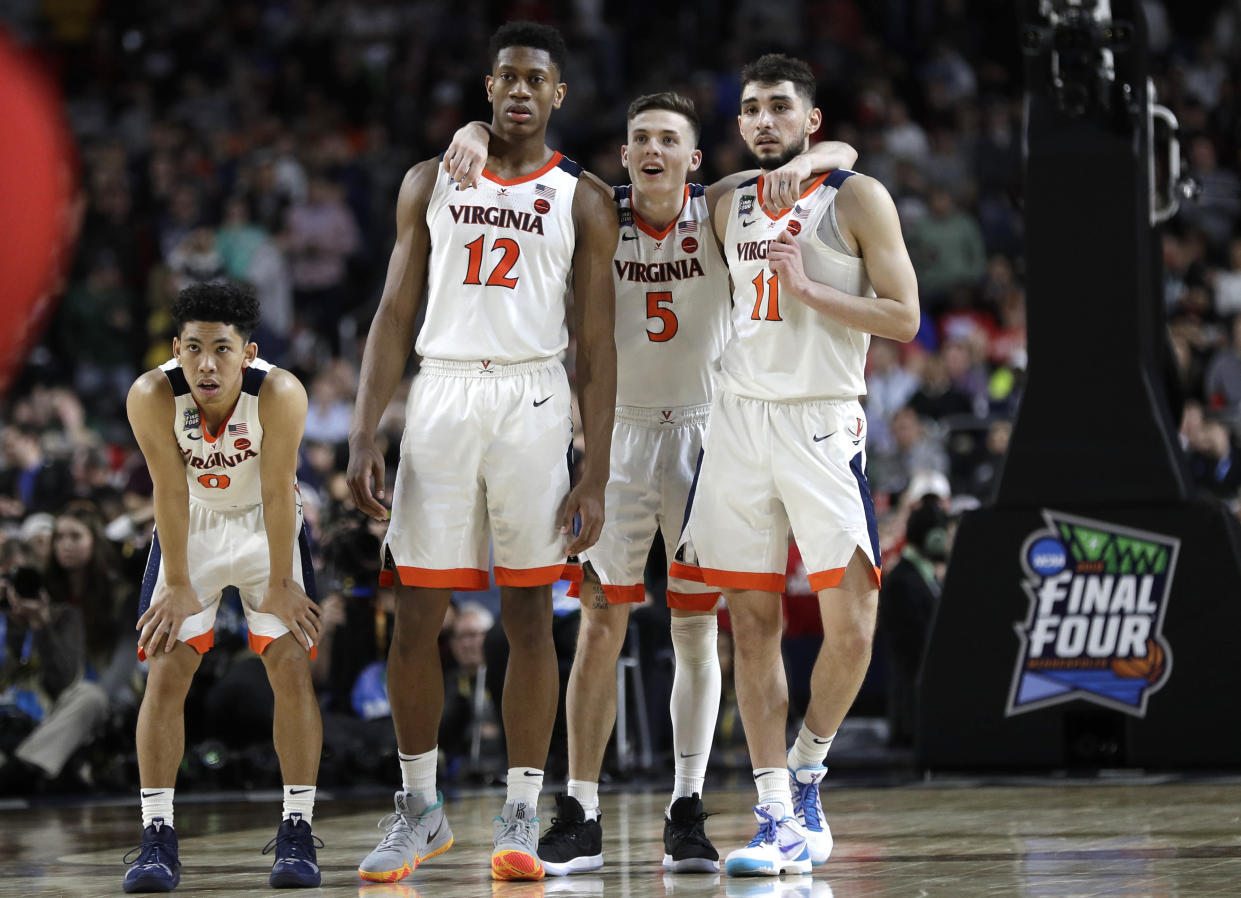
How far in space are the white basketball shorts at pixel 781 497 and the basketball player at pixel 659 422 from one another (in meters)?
0.30

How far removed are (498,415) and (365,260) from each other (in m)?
10.5

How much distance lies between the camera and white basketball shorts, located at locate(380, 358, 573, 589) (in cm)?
548

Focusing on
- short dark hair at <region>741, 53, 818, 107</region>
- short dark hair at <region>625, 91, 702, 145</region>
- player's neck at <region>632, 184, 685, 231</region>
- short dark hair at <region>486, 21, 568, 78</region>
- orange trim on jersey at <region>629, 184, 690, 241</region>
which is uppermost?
short dark hair at <region>486, 21, 568, 78</region>

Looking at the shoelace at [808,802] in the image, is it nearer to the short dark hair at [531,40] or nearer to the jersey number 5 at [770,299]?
the jersey number 5 at [770,299]

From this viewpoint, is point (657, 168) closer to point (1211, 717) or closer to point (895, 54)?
point (1211, 717)

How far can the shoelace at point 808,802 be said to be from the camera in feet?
18.8

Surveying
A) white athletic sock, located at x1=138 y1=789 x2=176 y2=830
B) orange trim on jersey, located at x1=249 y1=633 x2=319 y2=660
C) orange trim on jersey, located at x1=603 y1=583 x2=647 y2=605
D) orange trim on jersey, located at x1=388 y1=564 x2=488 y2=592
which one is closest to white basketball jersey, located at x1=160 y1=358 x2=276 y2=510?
orange trim on jersey, located at x1=249 y1=633 x2=319 y2=660

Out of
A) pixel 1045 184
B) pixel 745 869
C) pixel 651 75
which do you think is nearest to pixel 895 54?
pixel 651 75

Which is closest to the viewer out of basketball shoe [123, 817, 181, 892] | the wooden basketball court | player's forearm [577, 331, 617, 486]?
the wooden basketball court

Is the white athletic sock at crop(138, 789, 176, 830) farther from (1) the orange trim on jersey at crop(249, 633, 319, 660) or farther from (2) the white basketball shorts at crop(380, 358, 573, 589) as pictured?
(2) the white basketball shorts at crop(380, 358, 573, 589)

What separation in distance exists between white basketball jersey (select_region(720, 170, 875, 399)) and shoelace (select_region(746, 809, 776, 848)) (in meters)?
1.34

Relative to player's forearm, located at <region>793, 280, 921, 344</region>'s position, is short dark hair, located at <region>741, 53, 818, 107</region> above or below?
above

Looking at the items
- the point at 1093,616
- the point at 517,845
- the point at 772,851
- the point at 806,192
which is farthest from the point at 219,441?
the point at 1093,616

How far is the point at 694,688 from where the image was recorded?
5980 mm
